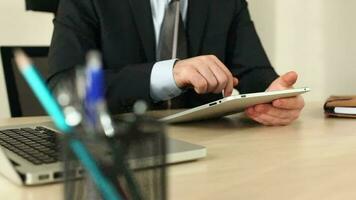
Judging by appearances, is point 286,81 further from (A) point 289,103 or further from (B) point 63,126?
(B) point 63,126

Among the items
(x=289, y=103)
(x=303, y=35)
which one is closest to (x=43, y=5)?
(x=289, y=103)

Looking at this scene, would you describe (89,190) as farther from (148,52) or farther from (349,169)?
(148,52)

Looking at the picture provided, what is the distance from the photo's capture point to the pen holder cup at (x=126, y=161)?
0.29 m

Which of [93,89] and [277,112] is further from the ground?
[93,89]

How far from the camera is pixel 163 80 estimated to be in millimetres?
1119

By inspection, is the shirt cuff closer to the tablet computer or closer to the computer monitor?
the tablet computer

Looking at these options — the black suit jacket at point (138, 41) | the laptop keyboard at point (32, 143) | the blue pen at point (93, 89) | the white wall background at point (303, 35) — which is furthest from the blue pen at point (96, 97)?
the white wall background at point (303, 35)

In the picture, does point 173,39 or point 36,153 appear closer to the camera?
point 36,153

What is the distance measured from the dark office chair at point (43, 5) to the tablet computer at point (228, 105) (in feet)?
2.20

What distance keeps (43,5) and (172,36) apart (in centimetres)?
41

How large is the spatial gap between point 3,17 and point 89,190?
212 cm

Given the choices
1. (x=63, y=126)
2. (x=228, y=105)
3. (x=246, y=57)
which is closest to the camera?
(x=63, y=126)

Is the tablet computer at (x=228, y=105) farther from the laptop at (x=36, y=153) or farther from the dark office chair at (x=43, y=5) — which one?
the dark office chair at (x=43, y=5)

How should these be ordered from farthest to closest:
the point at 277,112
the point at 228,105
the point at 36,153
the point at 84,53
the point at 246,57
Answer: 1. the point at 246,57
2. the point at 84,53
3. the point at 277,112
4. the point at 228,105
5. the point at 36,153
